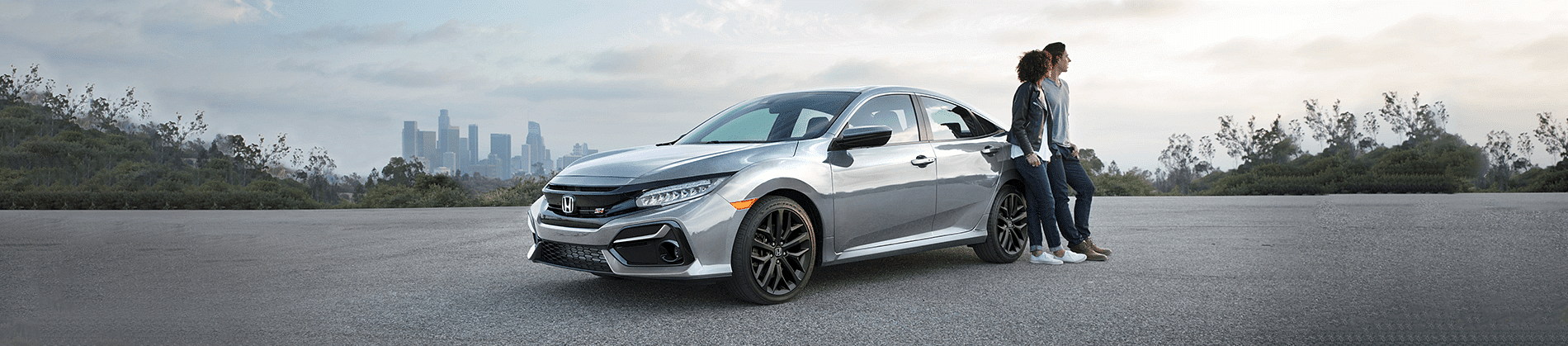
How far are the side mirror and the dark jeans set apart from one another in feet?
6.85

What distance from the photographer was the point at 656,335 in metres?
4.12

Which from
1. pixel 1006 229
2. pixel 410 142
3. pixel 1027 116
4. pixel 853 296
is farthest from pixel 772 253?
pixel 410 142

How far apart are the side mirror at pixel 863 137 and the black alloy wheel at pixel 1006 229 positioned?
5.42 feet

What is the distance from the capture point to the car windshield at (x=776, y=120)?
5488mm

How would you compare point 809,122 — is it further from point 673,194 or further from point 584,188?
point 584,188

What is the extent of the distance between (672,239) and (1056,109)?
11.3 ft

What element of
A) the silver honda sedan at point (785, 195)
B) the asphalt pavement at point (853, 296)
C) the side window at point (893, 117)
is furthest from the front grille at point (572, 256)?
the side window at point (893, 117)

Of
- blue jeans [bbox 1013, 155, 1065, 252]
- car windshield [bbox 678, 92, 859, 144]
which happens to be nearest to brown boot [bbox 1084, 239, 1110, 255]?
blue jeans [bbox 1013, 155, 1065, 252]

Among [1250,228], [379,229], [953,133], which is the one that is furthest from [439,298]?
[1250,228]

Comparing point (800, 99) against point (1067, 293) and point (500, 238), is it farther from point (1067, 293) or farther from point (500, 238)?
point (500, 238)

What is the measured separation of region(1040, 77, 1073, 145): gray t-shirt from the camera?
22.0 feet

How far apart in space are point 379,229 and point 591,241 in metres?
7.63

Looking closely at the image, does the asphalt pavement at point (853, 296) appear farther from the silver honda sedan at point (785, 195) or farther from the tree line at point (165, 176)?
the tree line at point (165, 176)

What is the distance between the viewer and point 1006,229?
6.66m
